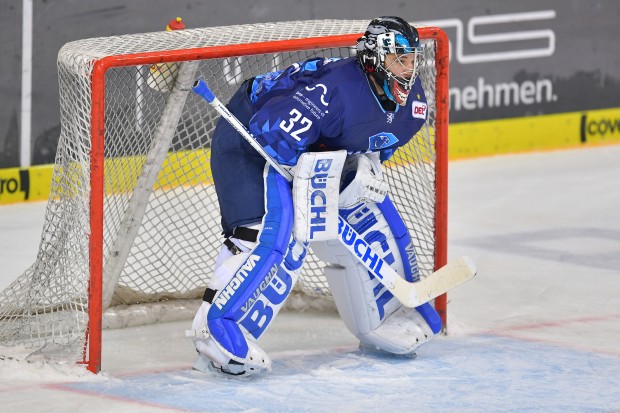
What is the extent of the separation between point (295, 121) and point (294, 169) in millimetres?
151

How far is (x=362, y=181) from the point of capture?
12.5ft

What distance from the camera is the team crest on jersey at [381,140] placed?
3812 mm

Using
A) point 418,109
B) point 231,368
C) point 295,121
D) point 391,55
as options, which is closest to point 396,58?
point 391,55

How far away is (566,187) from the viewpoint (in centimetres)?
669

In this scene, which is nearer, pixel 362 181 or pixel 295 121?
pixel 295 121

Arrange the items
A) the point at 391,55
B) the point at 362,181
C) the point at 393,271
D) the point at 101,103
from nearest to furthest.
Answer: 1. the point at 101,103
2. the point at 391,55
3. the point at 362,181
4. the point at 393,271

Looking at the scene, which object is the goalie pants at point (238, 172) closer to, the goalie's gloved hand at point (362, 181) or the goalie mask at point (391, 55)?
the goalie's gloved hand at point (362, 181)

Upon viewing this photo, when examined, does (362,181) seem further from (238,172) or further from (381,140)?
(238,172)

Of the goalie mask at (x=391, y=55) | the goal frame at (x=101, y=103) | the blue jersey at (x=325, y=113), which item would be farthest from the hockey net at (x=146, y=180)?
the goalie mask at (x=391, y=55)

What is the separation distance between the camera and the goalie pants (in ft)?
12.4

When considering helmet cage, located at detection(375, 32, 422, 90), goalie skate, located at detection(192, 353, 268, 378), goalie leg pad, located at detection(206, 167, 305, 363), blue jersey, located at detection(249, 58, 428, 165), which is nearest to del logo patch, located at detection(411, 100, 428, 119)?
blue jersey, located at detection(249, 58, 428, 165)

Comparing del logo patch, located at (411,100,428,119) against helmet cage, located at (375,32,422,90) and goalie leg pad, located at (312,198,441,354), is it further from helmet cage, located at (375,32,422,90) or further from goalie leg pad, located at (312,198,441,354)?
goalie leg pad, located at (312,198,441,354)

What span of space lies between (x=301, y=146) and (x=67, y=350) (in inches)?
31.0

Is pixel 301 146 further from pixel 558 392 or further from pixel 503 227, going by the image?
pixel 503 227
